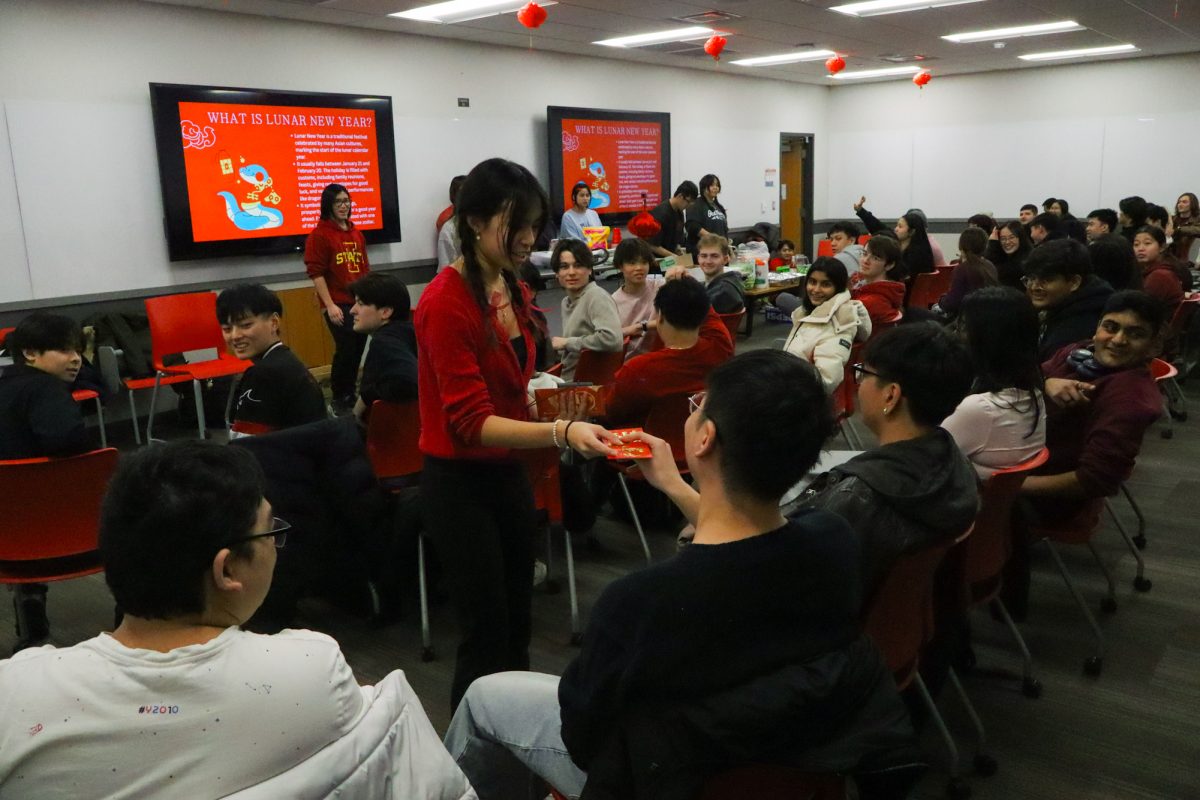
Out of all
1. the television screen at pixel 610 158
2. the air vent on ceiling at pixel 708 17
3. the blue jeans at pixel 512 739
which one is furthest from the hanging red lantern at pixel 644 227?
the blue jeans at pixel 512 739

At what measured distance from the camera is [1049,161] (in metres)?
11.2

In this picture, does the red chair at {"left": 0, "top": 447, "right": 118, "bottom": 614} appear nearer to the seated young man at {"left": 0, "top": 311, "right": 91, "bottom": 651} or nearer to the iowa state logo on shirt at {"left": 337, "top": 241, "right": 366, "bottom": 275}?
the seated young man at {"left": 0, "top": 311, "right": 91, "bottom": 651}

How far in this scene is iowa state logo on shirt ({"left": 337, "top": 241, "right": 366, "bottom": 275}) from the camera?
6.00 m

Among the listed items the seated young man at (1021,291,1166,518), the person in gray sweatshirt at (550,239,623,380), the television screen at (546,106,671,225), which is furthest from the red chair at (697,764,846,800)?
the television screen at (546,106,671,225)

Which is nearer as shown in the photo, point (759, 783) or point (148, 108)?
point (759, 783)

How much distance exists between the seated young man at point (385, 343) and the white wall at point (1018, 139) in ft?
33.5

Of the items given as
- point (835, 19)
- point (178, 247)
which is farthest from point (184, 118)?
point (835, 19)

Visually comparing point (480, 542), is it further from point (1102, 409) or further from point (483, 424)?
point (1102, 409)

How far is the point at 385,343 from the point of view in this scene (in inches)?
126

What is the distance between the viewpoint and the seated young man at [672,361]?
3080 millimetres

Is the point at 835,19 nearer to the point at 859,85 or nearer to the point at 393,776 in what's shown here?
the point at 859,85

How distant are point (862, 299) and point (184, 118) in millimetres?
4453

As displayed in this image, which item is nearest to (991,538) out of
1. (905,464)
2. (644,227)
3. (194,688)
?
(905,464)

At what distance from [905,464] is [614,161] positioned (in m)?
7.74
